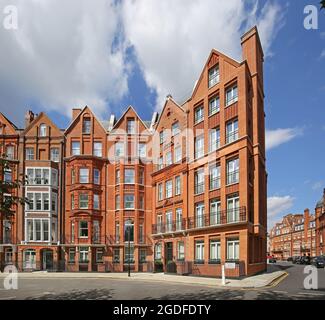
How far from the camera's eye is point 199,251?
3266 cm

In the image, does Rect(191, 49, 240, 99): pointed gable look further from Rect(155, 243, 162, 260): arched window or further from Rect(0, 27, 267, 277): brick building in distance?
Rect(155, 243, 162, 260): arched window

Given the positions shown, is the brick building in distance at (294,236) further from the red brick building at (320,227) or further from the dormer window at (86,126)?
the dormer window at (86,126)

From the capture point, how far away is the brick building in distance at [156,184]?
30.2 m

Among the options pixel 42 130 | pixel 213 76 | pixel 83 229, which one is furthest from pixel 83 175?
pixel 213 76

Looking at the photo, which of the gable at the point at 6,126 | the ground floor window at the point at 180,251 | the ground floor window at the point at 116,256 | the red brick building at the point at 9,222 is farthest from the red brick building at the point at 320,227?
the gable at the point at 6,126

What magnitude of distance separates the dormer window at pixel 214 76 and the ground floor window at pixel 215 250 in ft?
43.8

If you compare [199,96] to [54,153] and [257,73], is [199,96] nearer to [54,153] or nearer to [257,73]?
[257,73]

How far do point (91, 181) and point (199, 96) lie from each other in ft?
52.8

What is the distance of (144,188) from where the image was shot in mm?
43438

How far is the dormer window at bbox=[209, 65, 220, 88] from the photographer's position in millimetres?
33034

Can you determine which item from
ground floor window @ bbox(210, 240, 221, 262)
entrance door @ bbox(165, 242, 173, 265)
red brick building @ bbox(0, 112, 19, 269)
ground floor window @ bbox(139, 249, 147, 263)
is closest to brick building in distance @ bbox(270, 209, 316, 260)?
ground floor window @ bbox(139, 249, 147, 263)

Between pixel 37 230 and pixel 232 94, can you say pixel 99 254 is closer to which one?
pixel 37 230

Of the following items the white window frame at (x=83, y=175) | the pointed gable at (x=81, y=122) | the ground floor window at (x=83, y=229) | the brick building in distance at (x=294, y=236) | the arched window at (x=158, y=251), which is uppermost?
the pointed gable at (x=81, y=122)
